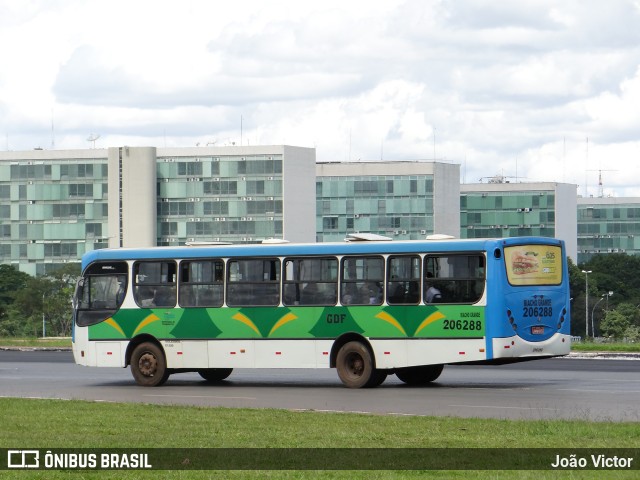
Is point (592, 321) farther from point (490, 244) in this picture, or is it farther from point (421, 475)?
point (421, 475)

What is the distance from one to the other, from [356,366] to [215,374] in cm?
535

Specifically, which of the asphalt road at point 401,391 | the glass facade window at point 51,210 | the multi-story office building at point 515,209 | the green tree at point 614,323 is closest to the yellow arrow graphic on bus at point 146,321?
the asphalt road at point 401,391

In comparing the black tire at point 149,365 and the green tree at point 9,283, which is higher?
the black tire at point 149,365

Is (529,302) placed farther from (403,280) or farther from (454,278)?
(403,280)

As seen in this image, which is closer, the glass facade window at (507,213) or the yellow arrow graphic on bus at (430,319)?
the yellow arrow graphic on bus at (430,319)

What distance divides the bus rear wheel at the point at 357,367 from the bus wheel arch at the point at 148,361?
4.64m

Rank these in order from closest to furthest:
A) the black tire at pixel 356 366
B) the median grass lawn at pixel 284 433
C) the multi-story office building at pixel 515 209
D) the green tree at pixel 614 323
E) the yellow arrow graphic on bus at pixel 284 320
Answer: the median grass lawn at pixel 284 433, the black tire at pixel 356 366, the yellow arrow graphic on bus at pixel 284 320, the green tree at pixel 614 323, the multi-story office building at pixel 515 209

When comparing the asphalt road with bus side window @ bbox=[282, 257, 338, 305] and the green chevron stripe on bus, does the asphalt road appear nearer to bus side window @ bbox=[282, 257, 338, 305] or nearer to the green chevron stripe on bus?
the green chevron stripe on bus

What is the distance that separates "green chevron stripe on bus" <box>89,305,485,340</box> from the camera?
3105 centimetres

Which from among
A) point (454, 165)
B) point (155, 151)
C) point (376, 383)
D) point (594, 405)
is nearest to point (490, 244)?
point (376, 383)

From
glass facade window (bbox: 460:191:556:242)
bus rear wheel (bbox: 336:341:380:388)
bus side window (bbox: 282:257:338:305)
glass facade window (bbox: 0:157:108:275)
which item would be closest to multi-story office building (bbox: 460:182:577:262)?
glass facade window (bbox: 460:191:556:242)

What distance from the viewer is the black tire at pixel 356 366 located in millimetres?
31562

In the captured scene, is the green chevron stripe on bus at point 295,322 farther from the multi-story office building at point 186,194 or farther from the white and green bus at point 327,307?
the multi-story office building at point 186,194

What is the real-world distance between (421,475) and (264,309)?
18847mm
